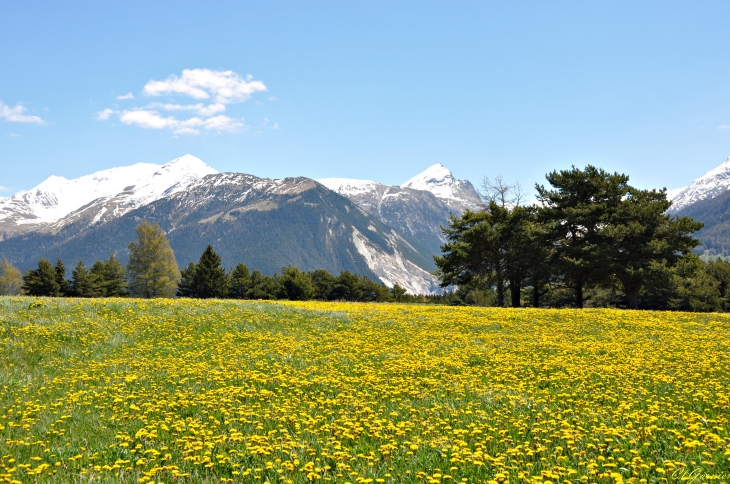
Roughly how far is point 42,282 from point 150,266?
2277 cm

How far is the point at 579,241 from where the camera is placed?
49156 mm

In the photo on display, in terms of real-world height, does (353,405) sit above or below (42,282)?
below

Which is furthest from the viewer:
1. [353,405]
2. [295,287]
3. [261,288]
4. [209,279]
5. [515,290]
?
[261,288]

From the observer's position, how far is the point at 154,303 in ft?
92.9

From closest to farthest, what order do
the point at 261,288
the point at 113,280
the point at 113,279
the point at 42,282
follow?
the point at 42,282
the point at 113,280
the point at 113,279
the point at 261,288

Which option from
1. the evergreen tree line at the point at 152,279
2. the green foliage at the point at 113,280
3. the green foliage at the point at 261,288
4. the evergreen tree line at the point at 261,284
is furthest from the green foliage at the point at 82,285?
the green foliage at the point at 261,288

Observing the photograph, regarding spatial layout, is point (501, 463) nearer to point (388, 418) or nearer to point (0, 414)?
point (388, 418)

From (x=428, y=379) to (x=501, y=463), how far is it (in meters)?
5.77

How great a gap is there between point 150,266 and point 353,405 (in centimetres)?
9348

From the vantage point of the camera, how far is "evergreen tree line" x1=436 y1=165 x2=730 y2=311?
4572 cm

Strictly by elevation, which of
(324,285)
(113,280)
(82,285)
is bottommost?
(324,285)

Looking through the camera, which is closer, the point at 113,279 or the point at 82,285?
the point at 82,285

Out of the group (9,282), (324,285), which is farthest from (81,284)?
(324,285)

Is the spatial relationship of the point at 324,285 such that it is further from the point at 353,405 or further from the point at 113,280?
the point at 353,405
